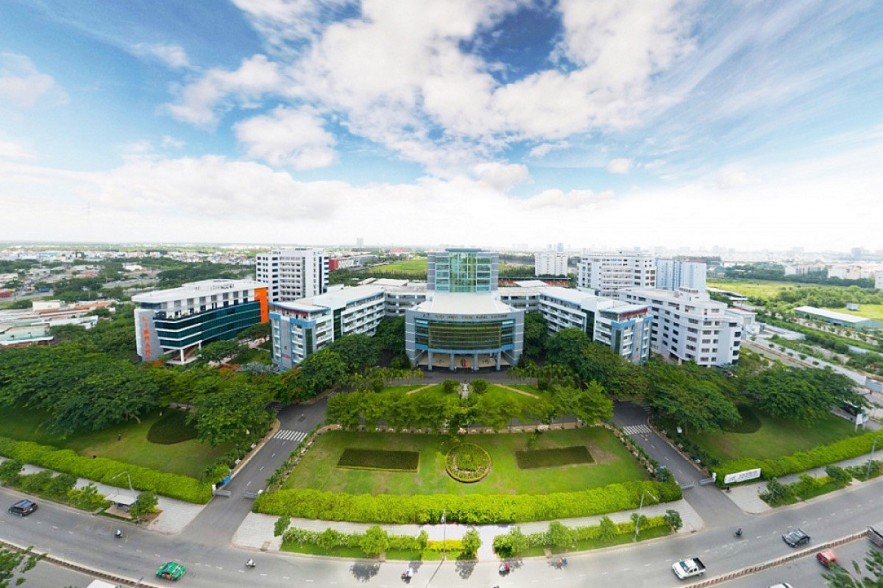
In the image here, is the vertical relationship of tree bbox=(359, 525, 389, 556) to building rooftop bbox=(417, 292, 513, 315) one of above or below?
below

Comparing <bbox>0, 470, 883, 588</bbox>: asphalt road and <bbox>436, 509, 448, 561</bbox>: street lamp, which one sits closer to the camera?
<bbox>0, 470, 883, 588</bbox>: asphalt road

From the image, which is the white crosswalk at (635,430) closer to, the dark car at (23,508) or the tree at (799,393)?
the tree at (799,393)

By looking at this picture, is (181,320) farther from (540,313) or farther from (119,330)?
(540,313)

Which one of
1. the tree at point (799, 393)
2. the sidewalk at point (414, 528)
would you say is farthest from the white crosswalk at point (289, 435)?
the tree at point (799, 393)

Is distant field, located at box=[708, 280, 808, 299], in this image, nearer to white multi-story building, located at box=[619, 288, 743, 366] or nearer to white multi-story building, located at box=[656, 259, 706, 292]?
white multi-story building, located at box=[656, 259, 706, 292]

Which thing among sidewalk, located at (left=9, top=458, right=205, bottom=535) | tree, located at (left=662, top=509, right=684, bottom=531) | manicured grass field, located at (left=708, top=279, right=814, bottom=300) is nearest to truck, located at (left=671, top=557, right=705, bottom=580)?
tree, located at (left=662, top=509, right=684, bottom=531)

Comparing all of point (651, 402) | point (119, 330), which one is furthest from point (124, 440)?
point (651, 402)
